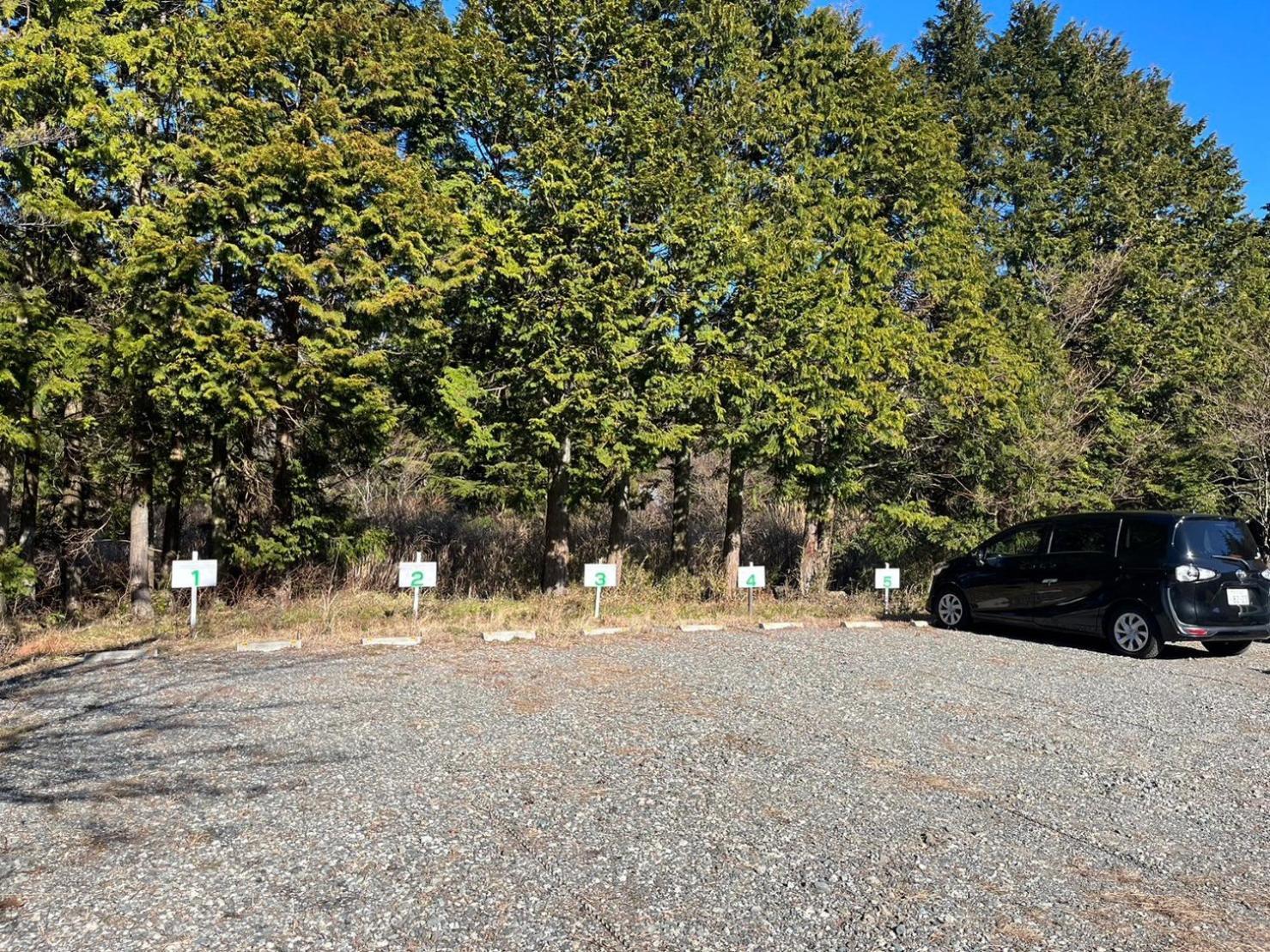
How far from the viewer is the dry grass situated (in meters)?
9.71

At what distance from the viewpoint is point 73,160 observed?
11367mm

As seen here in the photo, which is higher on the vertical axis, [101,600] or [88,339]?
[88,339]

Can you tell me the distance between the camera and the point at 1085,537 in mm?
10758

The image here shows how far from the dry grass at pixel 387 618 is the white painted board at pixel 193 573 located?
66cm

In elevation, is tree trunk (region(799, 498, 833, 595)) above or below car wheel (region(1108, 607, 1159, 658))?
above

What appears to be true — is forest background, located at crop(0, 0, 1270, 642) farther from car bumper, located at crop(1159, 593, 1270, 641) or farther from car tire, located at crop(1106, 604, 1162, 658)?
car bumper, located at crop(1159, 593, 1270, 641)

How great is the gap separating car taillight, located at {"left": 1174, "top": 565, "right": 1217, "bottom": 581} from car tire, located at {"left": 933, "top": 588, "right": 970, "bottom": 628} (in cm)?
297

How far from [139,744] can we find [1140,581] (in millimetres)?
10111

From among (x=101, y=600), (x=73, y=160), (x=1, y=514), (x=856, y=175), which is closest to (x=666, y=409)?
(x=856, y=175)

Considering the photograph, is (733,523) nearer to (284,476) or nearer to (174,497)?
(284,476)

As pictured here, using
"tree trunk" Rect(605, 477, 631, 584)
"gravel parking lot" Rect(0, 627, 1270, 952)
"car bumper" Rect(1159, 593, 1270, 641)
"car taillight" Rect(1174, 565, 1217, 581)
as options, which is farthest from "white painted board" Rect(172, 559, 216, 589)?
"car taillight" Rect(1174, 565, 1217, 581)

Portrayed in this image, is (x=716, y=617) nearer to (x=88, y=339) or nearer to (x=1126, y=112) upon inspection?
(x=88, y=339)

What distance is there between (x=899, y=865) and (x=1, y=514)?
43.2 feet

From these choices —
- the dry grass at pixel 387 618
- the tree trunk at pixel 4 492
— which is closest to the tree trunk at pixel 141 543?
the dry grass at pixel 387 618
